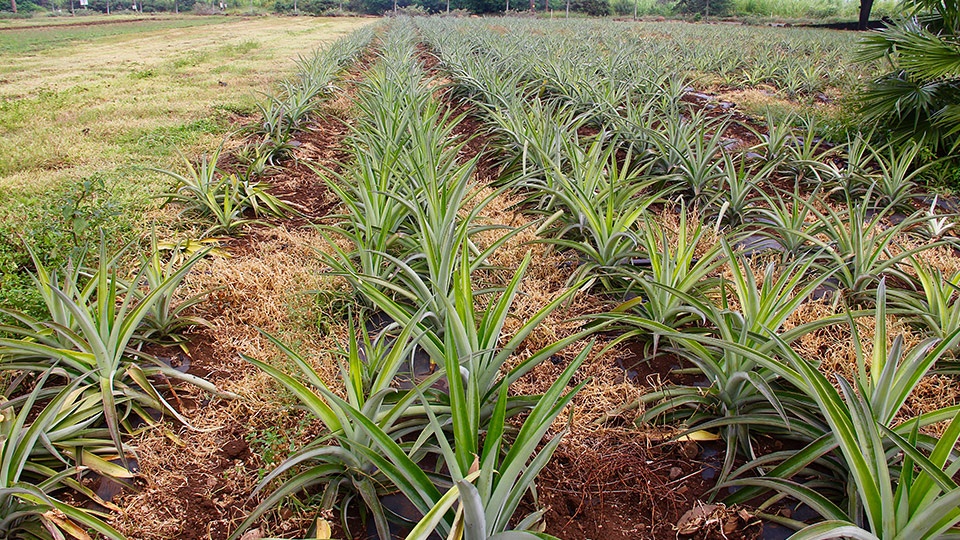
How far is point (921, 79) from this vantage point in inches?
163

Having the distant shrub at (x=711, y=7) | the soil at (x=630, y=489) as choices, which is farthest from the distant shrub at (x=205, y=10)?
the soil at (x=630, y=489)

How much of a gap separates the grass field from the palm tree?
17.5 ft

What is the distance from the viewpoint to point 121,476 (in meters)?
1.46

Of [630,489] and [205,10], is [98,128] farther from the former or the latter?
[205,10]

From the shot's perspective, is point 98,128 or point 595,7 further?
point 595,7

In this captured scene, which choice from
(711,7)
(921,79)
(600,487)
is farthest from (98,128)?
(711,7)

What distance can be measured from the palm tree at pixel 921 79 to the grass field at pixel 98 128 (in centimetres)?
533

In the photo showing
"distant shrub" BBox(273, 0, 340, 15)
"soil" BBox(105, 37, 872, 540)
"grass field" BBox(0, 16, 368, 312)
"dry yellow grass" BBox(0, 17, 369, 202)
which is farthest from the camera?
"distant shrub" BBox(273, 0, 340, 15)

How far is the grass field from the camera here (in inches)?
114

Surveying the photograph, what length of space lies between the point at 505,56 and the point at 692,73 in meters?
3.08

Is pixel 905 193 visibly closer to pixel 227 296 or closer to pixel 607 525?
pixel 607 525

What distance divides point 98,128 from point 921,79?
7.13m

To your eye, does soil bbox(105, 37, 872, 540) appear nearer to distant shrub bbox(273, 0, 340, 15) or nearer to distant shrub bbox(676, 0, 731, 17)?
distant shrub bbox(676, 0, 731, 17)

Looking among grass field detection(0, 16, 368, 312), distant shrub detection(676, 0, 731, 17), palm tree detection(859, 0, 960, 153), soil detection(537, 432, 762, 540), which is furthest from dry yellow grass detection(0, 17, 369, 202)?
distant shrub detection(676, 0, 731, 17)
